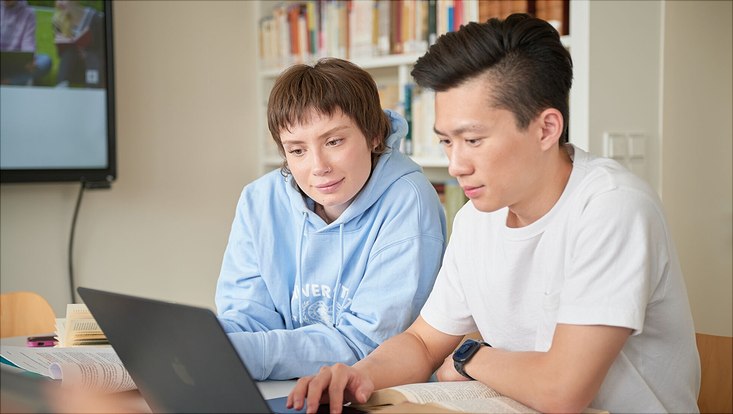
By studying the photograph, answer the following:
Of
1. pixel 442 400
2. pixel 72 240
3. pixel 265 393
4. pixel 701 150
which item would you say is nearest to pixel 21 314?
pixel 72 240

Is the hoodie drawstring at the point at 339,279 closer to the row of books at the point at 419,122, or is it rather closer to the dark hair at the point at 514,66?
the dark hair at the point at 514,66

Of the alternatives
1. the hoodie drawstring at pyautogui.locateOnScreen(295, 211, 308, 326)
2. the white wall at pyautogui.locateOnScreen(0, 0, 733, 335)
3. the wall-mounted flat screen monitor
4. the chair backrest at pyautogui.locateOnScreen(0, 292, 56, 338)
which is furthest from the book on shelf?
the white wall at pyautogui.locateOnScreen(0, 0, 733, 335)

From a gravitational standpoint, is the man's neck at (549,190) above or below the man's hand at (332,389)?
above

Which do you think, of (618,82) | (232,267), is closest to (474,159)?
(232,267)

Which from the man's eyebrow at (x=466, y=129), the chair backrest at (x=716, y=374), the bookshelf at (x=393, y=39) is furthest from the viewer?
the bookshelf at (x=393, y=39)

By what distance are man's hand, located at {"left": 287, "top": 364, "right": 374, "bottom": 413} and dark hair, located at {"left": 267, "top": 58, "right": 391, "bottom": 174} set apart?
0.60 metres

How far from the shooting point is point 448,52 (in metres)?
1.30

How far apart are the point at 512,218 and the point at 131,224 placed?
8.89 feet

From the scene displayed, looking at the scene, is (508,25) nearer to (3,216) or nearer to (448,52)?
(448,52)

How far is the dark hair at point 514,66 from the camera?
4.09 feet

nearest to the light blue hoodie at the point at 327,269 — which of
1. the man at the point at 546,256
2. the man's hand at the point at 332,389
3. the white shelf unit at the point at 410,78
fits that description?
the man at the point at 546,256

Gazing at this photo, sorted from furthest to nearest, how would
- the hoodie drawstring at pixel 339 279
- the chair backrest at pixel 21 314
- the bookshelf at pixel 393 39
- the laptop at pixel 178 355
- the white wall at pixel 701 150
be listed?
1. the white wall at pixel 701 150
2. the bookshelf at pixel 393 39
3. the chair backrest at pixel 21 314
4. the hoodie drawstring at pixel 339 279
5. the laptop at pixel 178 355

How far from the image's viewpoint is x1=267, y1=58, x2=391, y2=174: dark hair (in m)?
1.66

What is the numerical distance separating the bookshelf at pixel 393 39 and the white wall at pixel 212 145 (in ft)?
0.22
